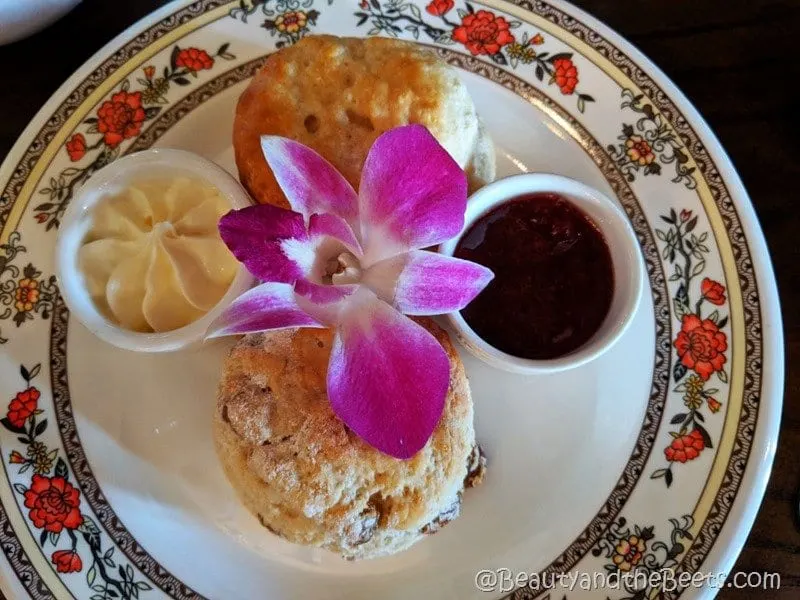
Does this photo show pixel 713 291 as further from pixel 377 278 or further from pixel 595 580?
pixel 377 278

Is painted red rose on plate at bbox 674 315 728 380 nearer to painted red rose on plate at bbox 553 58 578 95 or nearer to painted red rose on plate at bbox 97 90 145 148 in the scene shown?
painted red rose on plate at bbox 553 58 578 95

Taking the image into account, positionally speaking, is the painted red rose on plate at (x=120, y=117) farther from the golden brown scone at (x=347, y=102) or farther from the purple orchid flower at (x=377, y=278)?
the purple orchid flower at (x=377, y=278)

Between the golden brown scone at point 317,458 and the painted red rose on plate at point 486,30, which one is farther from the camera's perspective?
the painted red rose on plate at point 486,30

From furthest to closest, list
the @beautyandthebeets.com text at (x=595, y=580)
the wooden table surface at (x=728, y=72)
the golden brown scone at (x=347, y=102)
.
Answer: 1. the wooden table surface at (x=728, y=72)
2. the @beautyandthebeets.com text at (x=595, y=580)
3. the golden brown scone at (x=347, y=102)

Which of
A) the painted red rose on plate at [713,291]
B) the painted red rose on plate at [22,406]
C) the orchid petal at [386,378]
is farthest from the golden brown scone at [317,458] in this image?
the painted red rose on plate at [713,291]

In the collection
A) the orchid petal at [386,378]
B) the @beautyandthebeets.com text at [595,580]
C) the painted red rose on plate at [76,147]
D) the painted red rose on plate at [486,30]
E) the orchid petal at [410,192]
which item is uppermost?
the painted red rose on plate at [486,30]

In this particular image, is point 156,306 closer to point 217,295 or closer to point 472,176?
point 217,295
